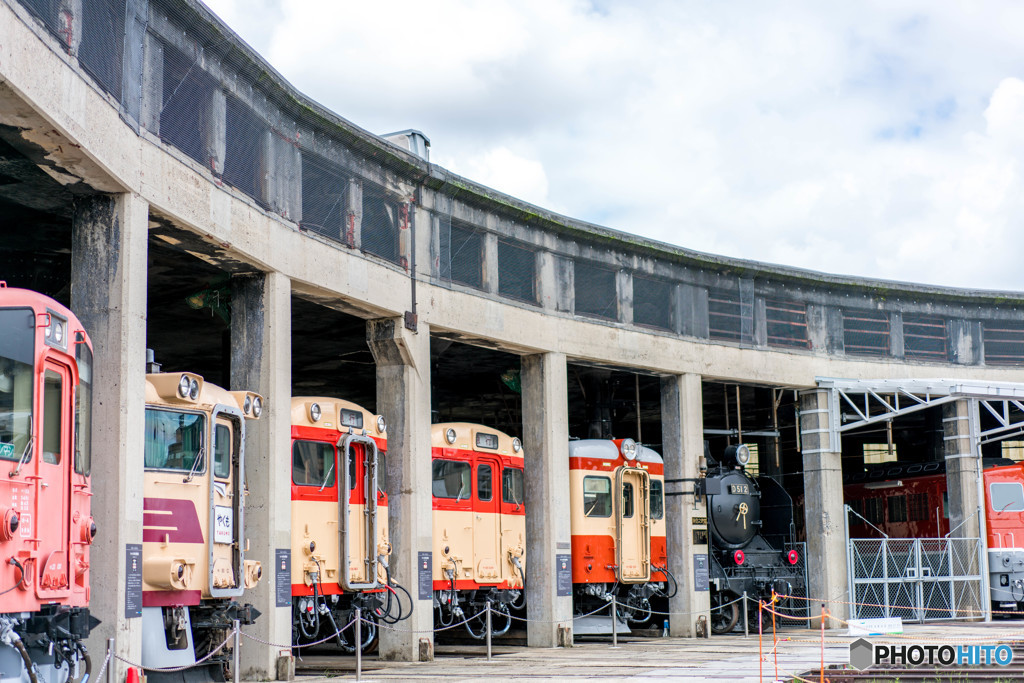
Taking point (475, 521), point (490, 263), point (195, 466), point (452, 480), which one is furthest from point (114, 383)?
point (490, 263)

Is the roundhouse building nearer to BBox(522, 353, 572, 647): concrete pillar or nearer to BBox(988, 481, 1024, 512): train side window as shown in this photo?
BBox(522, 353, 572, 647): concrete pillar

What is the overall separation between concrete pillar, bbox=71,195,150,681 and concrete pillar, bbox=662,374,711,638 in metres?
13.5

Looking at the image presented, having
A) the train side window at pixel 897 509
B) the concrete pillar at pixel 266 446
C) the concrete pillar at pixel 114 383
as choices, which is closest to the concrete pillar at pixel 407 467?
the concrete pillar at pixel 266 446

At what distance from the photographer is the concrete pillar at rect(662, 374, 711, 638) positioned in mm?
23359

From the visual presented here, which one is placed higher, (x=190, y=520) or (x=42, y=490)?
(x=42, y=490)

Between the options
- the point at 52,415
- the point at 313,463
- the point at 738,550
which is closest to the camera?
the point at 52,415

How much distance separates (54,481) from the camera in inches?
372

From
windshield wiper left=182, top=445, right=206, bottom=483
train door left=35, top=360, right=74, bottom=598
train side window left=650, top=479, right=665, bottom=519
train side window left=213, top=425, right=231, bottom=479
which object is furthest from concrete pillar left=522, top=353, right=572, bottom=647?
train door left=35, top=360, right=74, bottom=598

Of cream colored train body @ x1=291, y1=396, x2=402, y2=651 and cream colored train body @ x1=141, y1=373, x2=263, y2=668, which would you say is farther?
cream colored train body @ x1=291, y1=396, x2=402, y2=651

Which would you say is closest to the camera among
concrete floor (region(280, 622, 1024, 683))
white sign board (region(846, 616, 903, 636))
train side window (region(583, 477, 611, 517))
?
concrete floor (region(280, 622, 1024, 683))

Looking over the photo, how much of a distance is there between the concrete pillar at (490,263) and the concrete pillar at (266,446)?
17.0 feet

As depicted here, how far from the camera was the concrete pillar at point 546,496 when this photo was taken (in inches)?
818

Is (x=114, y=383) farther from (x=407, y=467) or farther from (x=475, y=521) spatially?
(x=475, y=521)

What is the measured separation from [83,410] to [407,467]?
818cm
